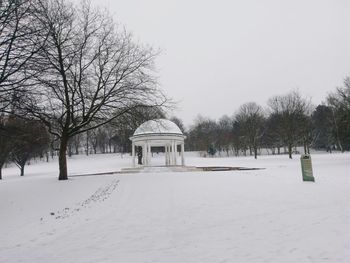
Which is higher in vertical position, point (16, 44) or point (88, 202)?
point (16, 44)

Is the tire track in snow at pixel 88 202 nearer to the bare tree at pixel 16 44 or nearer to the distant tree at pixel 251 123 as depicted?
the bare tree at pixel 16 44

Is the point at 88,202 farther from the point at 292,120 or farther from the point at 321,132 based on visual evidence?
the point at 321,132

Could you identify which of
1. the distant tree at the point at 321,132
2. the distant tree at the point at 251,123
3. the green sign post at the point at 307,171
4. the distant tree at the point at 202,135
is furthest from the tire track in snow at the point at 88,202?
the distant tree at the point at 321,132

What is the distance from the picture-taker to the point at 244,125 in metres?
62.8

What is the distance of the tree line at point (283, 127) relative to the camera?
1427 inches

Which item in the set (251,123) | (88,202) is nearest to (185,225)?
(88,202)

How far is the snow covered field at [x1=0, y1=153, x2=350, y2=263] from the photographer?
538 cm

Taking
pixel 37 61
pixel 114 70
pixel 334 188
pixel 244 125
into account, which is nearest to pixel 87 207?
pixel 37 61

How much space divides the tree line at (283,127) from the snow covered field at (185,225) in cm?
2526

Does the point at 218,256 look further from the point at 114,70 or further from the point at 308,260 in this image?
the point at 114,70

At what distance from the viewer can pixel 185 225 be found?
23.8 feet

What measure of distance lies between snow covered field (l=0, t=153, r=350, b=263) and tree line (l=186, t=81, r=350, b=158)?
25.3m

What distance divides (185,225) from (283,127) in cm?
4320

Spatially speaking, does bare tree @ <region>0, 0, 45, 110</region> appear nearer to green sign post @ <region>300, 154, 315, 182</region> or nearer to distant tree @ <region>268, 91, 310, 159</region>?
green sign post @ <region>300, 154, 315, 182</region>
